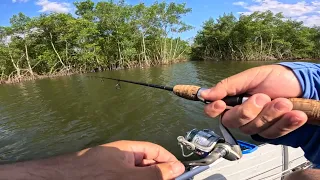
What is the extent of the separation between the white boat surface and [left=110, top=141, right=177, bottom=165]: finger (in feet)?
11.7

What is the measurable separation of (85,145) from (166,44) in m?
43.1

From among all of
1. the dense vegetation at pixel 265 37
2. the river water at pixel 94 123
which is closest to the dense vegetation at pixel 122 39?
the dense vegetation at pixel 265 37

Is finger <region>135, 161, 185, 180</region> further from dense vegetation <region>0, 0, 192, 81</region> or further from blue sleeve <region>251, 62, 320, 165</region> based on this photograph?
dense vegetation <region>0, 0, 192, 81</region>

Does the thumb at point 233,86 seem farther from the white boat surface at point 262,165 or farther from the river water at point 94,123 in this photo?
the river water at point 94,123

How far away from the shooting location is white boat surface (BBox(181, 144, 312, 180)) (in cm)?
472

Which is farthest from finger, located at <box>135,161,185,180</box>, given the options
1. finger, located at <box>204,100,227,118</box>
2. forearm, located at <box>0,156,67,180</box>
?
finger, located at <box>204,100,227,118</box>

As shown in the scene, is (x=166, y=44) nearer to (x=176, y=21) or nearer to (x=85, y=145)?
(x=176, y=21)

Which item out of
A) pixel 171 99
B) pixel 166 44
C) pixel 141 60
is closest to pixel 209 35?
pixel 166 44

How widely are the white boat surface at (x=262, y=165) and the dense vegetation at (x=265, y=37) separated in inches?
1699

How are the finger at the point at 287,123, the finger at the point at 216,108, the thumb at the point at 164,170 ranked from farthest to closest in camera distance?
the finger at the point at 216,108 → the finger at the point at 287,123 → the thumb at the point at 164,170

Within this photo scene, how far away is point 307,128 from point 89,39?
144ft

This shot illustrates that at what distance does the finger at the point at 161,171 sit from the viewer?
1.01 m

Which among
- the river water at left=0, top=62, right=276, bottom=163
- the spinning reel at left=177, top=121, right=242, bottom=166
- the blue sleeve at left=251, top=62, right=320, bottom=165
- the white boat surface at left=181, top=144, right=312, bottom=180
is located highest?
the blue sleeve at left=251, top=62, right=320, bottom=165

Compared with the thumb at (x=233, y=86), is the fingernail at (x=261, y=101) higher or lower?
lower
